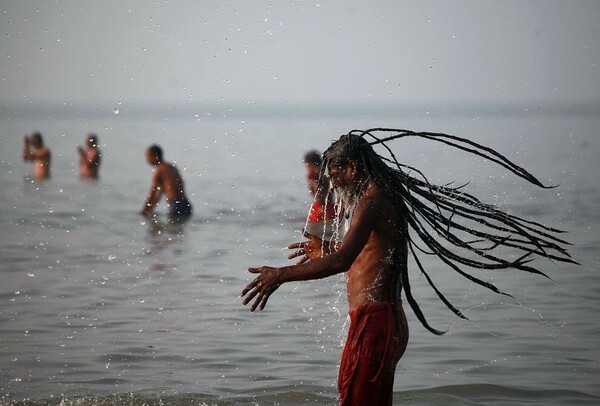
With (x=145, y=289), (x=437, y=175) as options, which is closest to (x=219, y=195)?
(x=437, y=175)

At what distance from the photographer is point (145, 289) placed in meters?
11.6

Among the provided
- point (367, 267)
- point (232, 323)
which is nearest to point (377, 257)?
point (367, 267)

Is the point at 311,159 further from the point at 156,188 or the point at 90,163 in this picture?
the point at 90,163

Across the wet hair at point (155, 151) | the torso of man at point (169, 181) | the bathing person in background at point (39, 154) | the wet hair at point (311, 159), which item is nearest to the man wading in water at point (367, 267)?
the wet hair at point (311, 159)

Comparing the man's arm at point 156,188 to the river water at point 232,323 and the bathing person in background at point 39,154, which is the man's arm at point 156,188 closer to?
the river water at point 232,323

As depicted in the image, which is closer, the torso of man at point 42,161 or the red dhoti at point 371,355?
the red dhoti at point 371,355

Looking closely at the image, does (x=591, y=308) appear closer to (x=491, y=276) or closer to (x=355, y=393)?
(x=491, y=276)

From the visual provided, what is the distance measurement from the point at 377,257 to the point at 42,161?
71.2ft

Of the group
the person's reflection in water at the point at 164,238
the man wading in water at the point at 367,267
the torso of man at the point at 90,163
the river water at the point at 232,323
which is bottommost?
the river water at the point at 232,323

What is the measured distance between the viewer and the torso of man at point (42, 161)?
25747 mm

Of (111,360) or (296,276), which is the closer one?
(296,276)

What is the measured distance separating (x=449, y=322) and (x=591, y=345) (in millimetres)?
1299

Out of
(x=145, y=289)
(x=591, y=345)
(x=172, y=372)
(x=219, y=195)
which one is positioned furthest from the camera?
(x=219, y=195)

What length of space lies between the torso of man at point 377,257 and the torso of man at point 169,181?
11.2 m
